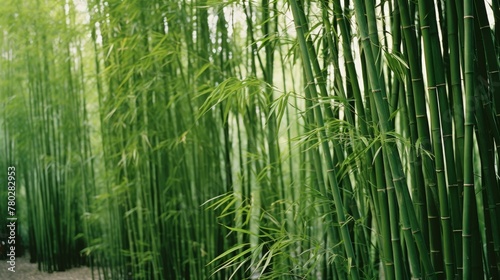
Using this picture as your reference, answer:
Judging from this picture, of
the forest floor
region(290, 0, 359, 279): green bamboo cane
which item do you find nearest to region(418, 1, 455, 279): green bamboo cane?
region(290, 0, 359, 279): green bamboo cane

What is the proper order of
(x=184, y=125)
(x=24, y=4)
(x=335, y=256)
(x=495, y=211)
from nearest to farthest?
(x=495, y=211), (x=335, y=256), (x=184, y=125), (x=24, y=4)

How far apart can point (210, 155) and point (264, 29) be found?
2.94ft

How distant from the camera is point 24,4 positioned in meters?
4.37

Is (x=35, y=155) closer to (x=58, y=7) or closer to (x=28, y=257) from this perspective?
(x=28, y=257)

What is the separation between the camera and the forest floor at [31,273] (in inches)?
165

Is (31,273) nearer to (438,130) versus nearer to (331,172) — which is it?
(331,172)

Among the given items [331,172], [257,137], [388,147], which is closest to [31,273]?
[257,137]

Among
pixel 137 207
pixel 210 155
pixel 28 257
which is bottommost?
pixel 28 257

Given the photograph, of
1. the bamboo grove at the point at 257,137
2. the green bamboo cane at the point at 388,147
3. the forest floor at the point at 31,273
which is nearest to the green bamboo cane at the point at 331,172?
the bamboo grove at the point at 257,137

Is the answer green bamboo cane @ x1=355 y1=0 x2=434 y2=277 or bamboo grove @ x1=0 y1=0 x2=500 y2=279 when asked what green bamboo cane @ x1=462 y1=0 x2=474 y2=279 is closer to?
bamboo grove @ x1=0 y1=0 x2=500 y2=279

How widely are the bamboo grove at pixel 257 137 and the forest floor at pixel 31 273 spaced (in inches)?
3.1

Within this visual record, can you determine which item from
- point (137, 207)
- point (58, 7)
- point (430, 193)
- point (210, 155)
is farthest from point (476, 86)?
point (58, 7)

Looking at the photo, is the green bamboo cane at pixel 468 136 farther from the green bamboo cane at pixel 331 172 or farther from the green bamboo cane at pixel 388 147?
the green bamboo cane at pixel 331 172

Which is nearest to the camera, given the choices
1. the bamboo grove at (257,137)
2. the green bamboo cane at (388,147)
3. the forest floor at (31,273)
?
the green bamboo cane at (388,147)
